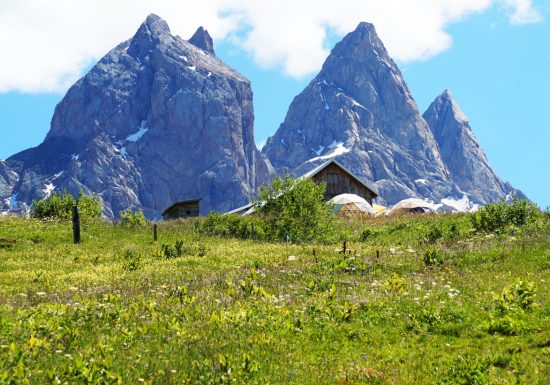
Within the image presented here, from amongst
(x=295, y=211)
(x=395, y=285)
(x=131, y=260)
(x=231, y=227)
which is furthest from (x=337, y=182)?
(x=395, y=285)

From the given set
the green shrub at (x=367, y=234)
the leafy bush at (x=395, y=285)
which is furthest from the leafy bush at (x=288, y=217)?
the leafy bush at (x=395, y=285)

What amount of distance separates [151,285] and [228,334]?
6.23 metres

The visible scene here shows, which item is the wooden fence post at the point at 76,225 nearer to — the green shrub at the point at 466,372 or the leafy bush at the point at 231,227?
the leafy bush at the point at 231,227

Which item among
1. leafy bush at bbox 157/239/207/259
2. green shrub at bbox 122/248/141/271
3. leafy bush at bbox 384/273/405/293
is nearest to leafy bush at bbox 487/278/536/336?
leafy bush at bbox 384/273/405/293

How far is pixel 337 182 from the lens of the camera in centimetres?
7562

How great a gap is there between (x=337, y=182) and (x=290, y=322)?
212 feet

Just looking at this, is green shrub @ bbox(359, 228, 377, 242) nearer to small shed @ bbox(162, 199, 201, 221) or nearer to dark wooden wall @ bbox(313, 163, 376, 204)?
dark wooden wall @ bbox(313, 163, 376, 204)

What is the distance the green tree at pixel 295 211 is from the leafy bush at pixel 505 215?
9982mm

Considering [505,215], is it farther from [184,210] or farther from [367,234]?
[184,210]

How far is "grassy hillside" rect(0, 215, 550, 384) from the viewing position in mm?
8672

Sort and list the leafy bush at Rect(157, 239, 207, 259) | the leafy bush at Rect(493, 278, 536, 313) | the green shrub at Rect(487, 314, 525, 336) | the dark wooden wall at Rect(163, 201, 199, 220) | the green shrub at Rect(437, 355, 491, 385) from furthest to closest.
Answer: the dark wooden wall at Rect(163, 201, 199, 220)
the leafy bush at Rect(157, 239, 207, 259)
the leafy bush at Rect(493, 278, 536, 313)
the green shrub at Rect(487, 314, 525, 336)
the green shrub at Rect(437, 355, 491, 385)

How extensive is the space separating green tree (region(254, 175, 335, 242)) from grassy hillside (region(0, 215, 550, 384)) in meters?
14.7

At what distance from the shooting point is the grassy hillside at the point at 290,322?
8.67m

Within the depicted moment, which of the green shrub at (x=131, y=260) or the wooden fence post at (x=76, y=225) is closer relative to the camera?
the green shrub at (x=131, y=260)
